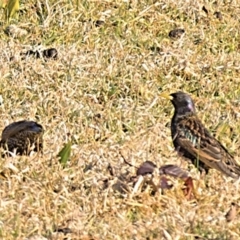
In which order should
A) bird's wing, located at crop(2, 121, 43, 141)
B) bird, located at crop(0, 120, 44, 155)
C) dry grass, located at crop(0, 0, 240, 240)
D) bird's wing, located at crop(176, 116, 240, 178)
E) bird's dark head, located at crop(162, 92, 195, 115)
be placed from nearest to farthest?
dry grass, located at crop(0, 0, 240, 240) → bird's wing, located at crop(176, 116, 240, 178) → bird, located at crop(0, 120, 44, 155) → bird's wing, located at crop(2, 121, 43, 141) → bird's dark head, located at crop(162, 92, 195, 115)

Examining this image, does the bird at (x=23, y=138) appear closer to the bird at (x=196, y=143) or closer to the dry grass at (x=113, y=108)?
the dry grass at (x=113, y=108)

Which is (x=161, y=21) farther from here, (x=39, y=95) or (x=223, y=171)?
(x=223, y=171)

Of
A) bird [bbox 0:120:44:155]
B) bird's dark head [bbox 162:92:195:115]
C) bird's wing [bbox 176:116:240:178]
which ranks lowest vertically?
bird [bbox 0:120:44:155]

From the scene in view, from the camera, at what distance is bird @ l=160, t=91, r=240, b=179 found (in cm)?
595

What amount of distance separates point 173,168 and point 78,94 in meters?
1.81

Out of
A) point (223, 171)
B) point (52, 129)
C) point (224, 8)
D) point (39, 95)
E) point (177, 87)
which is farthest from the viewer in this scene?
point (224, 8)

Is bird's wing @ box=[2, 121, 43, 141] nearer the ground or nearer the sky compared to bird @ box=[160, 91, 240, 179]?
nearer the ground

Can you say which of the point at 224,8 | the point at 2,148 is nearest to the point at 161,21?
the point at 224,8

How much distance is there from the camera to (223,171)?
5879 mm

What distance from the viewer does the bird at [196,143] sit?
19.5 feet

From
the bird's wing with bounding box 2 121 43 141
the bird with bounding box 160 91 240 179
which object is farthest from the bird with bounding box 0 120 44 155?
the bird with bounding box 160 91 240 179

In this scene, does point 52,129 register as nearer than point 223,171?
No

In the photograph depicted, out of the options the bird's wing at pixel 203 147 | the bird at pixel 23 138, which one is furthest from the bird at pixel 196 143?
the bird at pixel 23 138

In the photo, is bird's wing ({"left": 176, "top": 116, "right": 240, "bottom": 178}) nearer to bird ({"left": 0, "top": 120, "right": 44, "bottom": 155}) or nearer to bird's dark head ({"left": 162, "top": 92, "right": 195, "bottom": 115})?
bird's dark head ({"left": 162, "top": 92, "right": 195, "bottom": 115})
